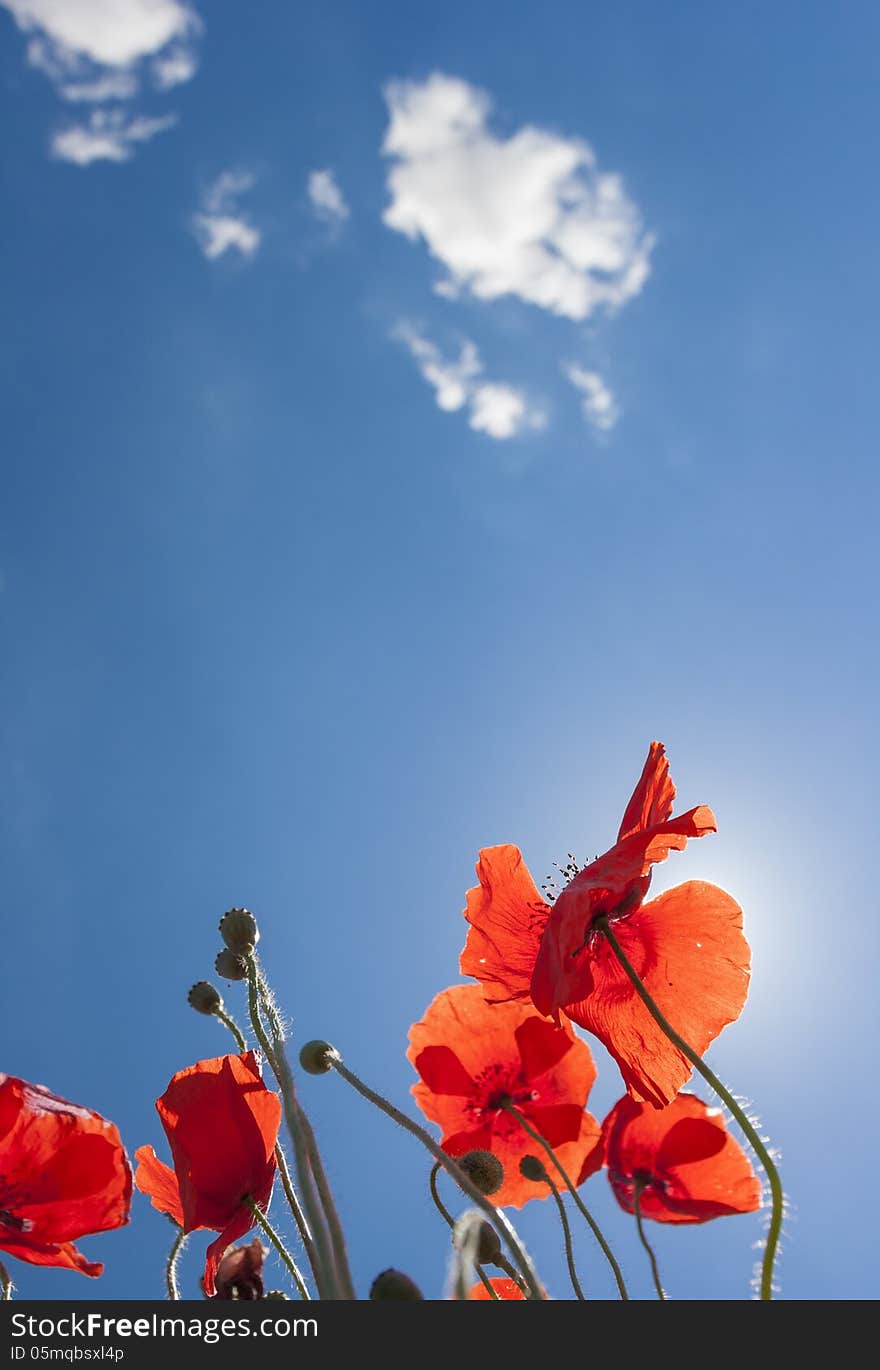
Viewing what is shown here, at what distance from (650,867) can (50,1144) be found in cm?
84

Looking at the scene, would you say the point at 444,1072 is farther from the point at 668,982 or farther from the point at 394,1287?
the point at 394,1287

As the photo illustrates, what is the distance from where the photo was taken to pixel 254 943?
1.38m

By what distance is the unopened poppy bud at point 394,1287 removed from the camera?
821 mm

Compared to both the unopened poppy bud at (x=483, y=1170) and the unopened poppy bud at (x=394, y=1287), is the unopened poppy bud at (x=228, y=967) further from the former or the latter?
the unopened poppy bud at (x=394, y=1287)

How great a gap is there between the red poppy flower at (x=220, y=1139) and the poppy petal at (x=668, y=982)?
0.41m

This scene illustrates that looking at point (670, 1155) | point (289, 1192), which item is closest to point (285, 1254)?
point (289, 1192)

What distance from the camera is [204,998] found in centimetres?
152

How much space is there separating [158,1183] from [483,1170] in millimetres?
469

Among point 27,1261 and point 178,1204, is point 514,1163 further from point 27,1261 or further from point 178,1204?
point 27,1261

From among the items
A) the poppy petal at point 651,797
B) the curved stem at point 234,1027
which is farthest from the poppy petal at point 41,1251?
the poppy petal at point 651,797
